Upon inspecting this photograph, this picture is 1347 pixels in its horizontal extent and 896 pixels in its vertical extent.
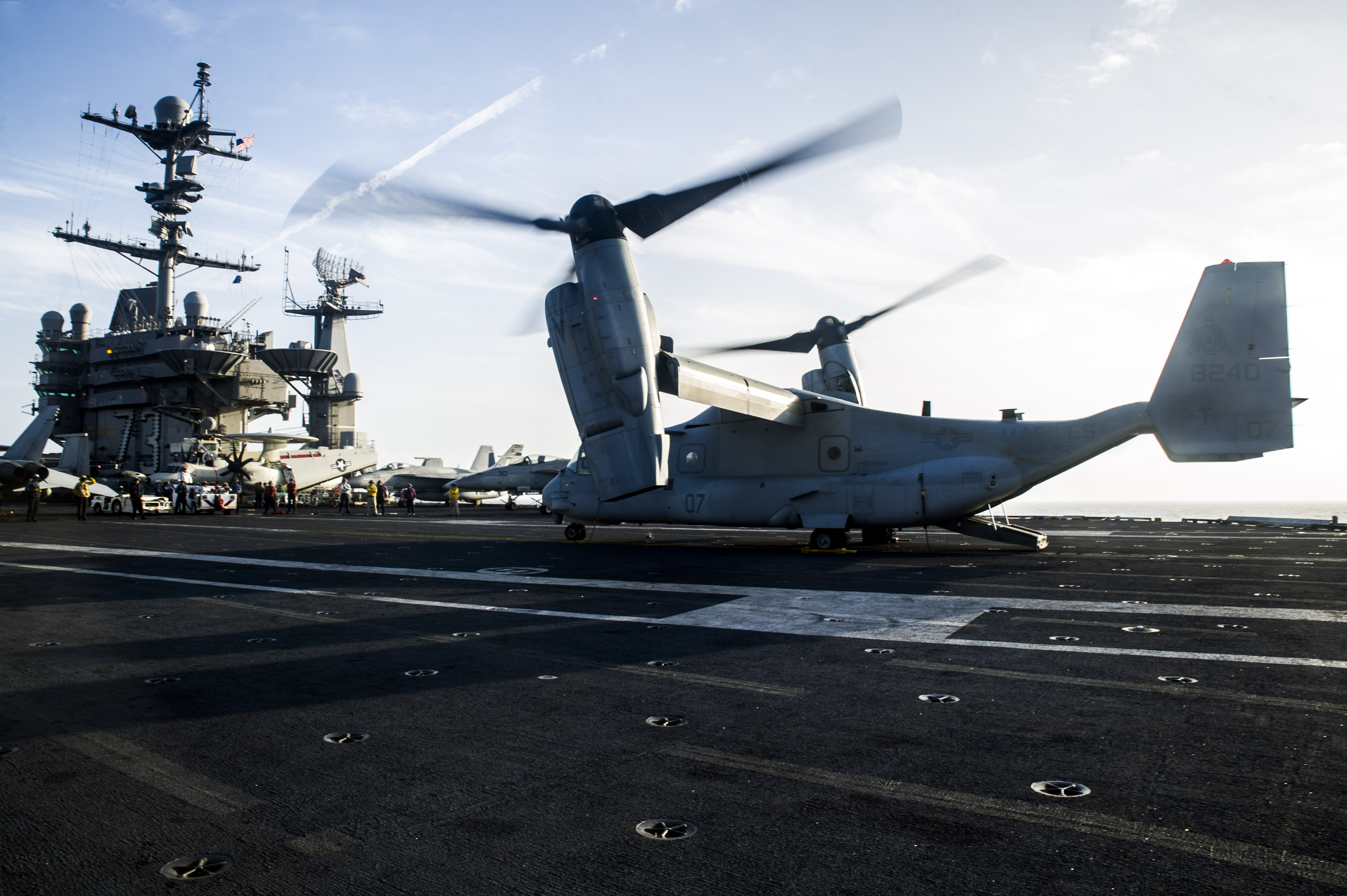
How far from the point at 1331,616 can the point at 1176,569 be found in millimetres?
4772

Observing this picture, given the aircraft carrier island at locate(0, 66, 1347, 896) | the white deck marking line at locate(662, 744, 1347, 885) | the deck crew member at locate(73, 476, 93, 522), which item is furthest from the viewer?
the deck crew member at locate(73, 476, 93, 522)

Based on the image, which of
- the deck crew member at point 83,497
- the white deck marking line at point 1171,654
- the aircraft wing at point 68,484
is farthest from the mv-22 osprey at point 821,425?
the aircraft wing at point 68,484

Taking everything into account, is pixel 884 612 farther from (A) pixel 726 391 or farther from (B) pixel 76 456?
(B) pixel 76 456

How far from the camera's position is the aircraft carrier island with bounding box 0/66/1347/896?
2.97 m

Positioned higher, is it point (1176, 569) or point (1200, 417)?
point (1200, 417)

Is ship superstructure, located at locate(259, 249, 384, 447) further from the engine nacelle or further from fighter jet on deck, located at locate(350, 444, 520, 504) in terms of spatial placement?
the engine nacelle

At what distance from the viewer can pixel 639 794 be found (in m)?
3.63

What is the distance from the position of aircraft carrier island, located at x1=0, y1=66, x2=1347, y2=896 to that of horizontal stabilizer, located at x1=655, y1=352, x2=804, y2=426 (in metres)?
0.10

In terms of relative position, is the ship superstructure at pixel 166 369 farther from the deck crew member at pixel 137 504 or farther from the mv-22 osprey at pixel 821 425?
the mv-22 osprey at pixel 821 425

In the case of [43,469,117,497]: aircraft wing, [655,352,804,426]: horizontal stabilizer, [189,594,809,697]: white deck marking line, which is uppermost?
[655,352,804,426]: horizontal stabilizer

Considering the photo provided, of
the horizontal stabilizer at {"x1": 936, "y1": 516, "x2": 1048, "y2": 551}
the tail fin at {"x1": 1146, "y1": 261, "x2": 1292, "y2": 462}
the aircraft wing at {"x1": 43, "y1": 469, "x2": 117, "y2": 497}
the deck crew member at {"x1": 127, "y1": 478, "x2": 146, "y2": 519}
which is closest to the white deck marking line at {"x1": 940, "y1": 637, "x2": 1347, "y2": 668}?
the tail fin at {"x1": 1146, "y1": 261, "x2": 1292, "y2": 462}

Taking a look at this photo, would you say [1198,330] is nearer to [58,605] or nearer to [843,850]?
[843,850]

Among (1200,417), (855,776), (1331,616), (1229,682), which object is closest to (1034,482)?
(1200,417)

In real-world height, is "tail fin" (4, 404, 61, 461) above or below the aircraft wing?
above
